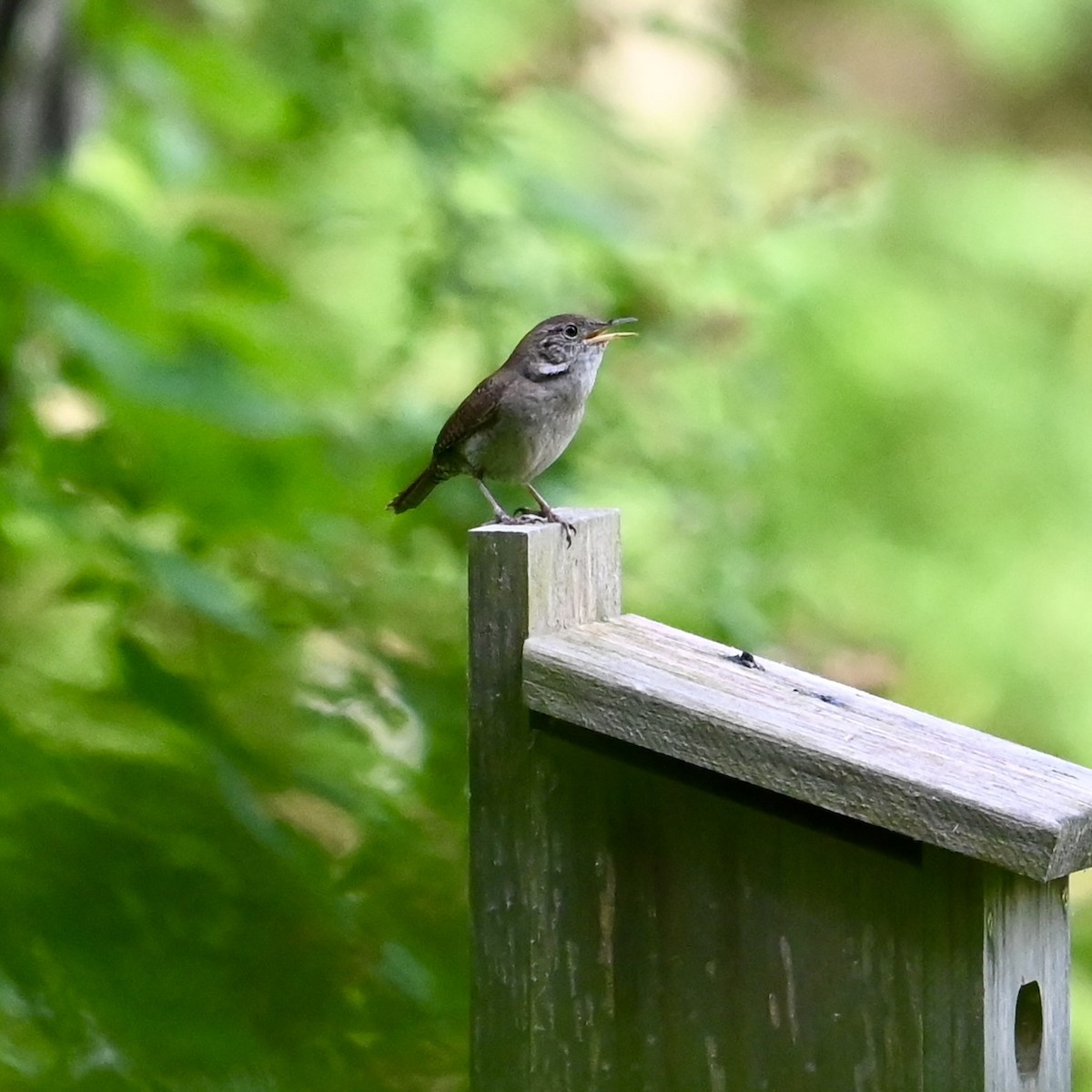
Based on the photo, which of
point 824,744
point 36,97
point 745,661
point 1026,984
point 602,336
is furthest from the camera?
point 36,97

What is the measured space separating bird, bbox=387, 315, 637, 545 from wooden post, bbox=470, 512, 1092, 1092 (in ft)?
2.02

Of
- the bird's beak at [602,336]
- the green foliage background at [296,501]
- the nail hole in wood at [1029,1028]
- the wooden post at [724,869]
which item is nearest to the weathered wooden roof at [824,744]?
the wooden post at [724,869]

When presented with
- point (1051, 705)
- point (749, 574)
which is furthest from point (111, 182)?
point (1051, 705)

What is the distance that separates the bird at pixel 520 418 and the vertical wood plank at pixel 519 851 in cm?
57

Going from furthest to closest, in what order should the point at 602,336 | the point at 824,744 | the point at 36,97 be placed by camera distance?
the point at 36,97, the point at 602,336, the point at 824,744

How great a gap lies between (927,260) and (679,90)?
7.08 ft

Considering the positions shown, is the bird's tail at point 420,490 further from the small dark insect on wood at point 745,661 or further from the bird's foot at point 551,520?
the small dark insect on wood at point 745,661

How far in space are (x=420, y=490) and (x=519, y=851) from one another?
86 centimetres

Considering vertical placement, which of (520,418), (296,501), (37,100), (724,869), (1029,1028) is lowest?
(1029,1028)

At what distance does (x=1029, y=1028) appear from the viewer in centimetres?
178

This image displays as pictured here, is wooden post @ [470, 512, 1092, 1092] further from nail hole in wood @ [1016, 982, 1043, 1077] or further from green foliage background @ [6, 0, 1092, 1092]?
green foliage background @ [6, 0, 1092, 1092]

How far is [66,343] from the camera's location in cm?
266

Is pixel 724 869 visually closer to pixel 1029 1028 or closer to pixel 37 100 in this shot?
pixel 1029 1028

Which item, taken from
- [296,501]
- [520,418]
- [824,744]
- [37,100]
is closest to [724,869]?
[824,744]
